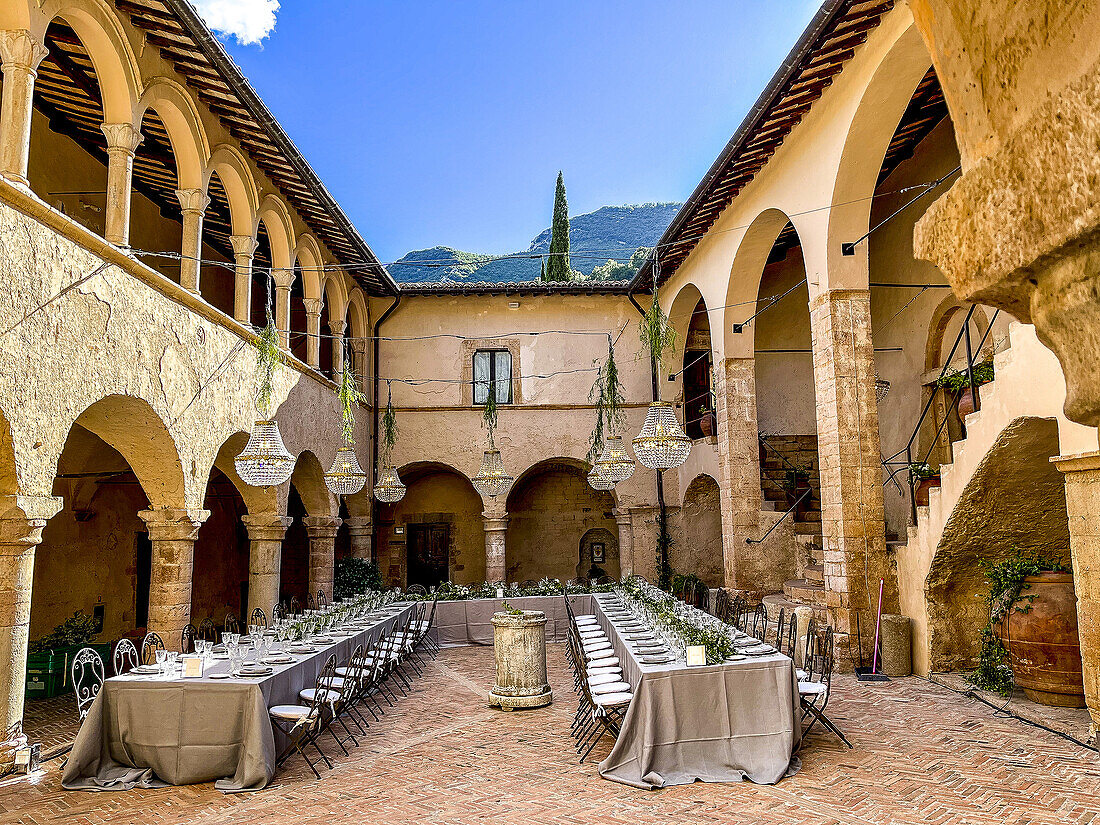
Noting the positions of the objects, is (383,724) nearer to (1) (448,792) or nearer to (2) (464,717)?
(2) (464,717)

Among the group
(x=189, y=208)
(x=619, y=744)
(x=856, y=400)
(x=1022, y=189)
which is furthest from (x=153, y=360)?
(x=1022, y=189)

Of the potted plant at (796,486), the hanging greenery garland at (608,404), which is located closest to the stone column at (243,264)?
the hanging greenery garland at (608,404)

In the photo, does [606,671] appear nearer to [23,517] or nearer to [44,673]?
[23,517]

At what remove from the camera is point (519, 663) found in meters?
8.03

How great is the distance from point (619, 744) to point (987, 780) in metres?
2.41

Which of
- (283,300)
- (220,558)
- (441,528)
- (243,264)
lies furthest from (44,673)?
(441,528)

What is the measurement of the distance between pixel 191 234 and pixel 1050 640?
9.28 metres

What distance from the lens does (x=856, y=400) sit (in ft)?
28.5

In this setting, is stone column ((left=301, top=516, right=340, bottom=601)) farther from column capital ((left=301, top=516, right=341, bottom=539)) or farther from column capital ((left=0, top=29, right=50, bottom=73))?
column capital ((left=0, top=29, right=50, bottom=73))

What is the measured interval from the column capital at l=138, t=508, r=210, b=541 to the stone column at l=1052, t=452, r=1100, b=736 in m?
7.80

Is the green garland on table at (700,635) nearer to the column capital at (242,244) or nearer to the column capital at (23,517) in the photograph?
the column capital at (23,517)

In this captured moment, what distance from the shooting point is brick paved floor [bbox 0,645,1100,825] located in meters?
4.84

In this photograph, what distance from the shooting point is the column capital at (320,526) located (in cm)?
1324

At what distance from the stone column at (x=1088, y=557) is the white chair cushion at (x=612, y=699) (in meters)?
3.37
